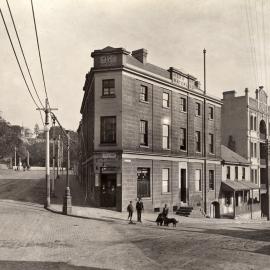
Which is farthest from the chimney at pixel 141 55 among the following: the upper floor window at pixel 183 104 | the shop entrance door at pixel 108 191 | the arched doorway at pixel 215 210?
the arched doorway at pixel 215 210

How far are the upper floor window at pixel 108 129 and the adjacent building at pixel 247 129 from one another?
994 inches

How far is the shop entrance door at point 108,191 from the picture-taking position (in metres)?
30.6

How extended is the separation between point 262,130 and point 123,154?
106ft

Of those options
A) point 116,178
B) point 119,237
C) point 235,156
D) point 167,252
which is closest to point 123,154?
point 116,178

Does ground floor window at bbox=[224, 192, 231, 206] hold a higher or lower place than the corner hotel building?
lower

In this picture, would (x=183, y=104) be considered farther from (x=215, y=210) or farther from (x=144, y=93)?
(x=215, y=210)

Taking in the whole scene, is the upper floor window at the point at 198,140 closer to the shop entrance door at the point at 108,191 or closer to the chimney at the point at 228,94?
the shop entrance door at the point at 108,191

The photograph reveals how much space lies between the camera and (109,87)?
30.7m

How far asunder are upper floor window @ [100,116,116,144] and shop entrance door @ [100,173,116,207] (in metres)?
2.73

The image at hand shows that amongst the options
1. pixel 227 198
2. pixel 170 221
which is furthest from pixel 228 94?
pixel 170 221

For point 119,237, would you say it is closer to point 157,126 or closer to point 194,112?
point 157,126

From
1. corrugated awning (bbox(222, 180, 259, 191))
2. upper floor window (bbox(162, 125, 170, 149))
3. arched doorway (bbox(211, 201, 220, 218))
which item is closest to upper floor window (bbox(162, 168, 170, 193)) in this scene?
upper floor window (bbox(162, 125, 170, 149))

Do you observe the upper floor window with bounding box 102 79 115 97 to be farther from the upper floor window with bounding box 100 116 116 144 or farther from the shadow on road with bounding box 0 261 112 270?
the shadow on road with bounding box 0 261 112 270

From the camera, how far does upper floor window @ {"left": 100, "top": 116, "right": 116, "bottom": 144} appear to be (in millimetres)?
30578
